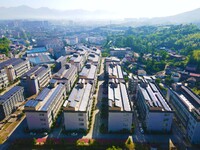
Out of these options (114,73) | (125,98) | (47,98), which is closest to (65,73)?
(114,73)

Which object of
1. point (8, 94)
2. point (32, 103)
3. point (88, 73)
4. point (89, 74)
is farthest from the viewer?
point (88, 73)

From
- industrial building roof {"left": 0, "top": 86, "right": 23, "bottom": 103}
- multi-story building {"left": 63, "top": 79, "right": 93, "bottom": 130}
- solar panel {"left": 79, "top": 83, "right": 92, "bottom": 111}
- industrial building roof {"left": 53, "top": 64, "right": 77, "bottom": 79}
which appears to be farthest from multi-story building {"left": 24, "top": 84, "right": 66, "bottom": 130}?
industrial building roof {"left": 53, "top": 64, "right": 77, "bottom": 79}

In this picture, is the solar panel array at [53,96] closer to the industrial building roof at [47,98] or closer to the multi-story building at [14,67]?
the industrial building roof at [47,98]

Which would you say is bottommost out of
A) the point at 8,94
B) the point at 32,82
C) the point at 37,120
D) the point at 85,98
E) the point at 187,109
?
the point at 37,120

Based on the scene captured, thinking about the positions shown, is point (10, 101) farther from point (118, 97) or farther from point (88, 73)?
point (118, 97)

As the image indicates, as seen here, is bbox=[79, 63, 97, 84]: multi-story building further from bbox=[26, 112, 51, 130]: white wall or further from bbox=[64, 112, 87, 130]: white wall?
bbox=[26, 112, 51, 130]: white wall

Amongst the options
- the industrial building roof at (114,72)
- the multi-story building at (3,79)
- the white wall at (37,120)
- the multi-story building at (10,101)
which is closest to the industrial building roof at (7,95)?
the multi-story building at (10,101)
